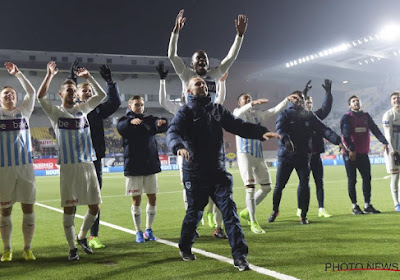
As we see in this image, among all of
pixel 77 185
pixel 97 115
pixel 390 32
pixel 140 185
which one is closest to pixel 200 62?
pixel 97 115

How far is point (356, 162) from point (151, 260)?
520 cm

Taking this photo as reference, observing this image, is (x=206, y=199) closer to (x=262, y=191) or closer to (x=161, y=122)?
(x=161, y=122)

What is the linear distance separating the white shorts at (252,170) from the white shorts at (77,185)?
2.54 m

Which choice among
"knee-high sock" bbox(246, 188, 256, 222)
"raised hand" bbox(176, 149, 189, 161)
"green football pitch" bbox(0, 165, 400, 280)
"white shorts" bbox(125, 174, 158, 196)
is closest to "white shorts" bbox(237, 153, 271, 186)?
"knee-high sock" bbox(246, 188, 256, 222)

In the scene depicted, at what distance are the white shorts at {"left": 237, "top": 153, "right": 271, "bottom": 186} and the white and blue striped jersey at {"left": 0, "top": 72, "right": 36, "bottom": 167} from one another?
316 cm

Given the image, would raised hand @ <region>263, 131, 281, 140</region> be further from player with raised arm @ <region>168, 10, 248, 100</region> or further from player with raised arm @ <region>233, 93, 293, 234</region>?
player with raised arm @ <region>233, 93, 293, 234</region>

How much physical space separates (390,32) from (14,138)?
43.2m

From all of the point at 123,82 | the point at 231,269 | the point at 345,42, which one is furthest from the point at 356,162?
the point at 123,82

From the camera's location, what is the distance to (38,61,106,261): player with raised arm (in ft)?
17.0

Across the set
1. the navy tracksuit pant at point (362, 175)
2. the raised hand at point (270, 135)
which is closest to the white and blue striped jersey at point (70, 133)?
the raised hand at point (270, 135)

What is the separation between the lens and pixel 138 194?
629cm

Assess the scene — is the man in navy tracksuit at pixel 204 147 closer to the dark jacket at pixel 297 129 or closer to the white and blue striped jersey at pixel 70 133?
the white and blue striped jersey at pixel 70 133

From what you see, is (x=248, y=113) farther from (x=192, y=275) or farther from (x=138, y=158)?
(x=192, y=275)

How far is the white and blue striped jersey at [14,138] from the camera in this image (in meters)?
5.21
